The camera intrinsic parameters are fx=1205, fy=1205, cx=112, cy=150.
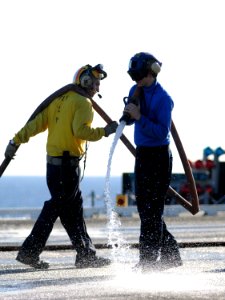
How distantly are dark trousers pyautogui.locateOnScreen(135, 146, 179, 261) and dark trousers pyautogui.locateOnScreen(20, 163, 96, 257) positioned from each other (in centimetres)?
86

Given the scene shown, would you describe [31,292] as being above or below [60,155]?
below

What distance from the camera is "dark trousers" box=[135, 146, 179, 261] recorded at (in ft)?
32.9

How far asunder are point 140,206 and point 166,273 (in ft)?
2.11

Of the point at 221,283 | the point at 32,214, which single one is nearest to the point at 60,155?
the point at 221,283

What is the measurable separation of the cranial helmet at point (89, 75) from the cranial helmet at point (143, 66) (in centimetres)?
71

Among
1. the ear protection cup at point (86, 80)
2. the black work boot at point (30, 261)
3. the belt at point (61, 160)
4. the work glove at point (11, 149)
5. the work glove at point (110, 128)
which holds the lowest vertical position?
the black work boot at point (30, 261)

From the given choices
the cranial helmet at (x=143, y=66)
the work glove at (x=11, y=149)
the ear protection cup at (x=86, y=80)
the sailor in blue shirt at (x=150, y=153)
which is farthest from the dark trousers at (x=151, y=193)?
the work glove at (x=11, y=149)

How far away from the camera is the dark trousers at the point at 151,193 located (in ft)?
32.9

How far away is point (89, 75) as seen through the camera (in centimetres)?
1083

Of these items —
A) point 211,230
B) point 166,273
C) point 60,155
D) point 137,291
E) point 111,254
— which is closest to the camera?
point 137,291

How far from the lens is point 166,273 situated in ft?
32.2

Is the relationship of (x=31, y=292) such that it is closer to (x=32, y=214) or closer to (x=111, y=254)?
(x=111, y=254)

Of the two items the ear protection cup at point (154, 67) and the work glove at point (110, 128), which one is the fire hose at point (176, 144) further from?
the ear protection cup at point (154, 67)

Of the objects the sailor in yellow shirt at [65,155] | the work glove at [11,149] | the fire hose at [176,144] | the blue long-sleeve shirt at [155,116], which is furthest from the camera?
Answer: the work glove at [11,149]
